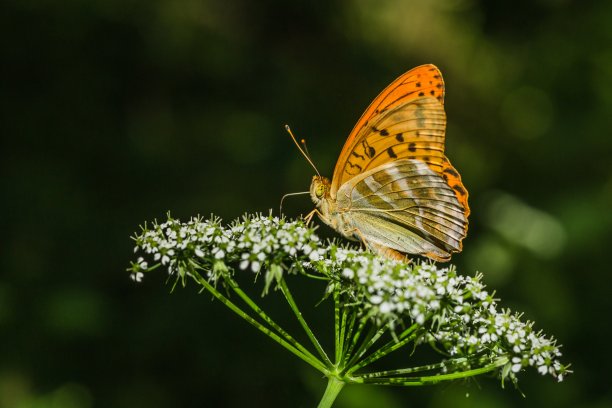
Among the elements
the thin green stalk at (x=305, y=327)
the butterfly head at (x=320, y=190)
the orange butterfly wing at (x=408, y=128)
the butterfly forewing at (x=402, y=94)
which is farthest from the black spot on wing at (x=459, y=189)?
the thin green stalk at (x=305, y=327)

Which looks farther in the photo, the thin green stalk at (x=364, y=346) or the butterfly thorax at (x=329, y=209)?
the butterfly thorax at (x=329, y=209)

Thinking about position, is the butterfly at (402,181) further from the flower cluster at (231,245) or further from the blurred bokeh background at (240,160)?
the blurred bokeh background at (240,160)

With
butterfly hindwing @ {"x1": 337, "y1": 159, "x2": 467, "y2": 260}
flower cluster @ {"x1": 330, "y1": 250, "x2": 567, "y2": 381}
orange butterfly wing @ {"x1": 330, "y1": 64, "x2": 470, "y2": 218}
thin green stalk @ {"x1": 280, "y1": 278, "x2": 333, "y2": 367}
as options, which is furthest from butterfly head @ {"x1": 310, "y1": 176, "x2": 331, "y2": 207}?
thin green stalk @ {"x1": 280, "y1": 278, "x2": 333, "y2": 367}

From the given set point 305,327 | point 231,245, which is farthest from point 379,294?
point 231,245

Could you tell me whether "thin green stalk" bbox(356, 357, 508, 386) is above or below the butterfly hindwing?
below

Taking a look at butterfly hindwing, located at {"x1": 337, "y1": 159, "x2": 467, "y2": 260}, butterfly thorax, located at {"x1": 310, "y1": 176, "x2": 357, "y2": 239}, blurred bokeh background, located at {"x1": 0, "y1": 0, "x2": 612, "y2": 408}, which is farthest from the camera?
blurred bokeh background, located at {"x1": 0, "y1": 0, "x2": 612, "y2": 408}

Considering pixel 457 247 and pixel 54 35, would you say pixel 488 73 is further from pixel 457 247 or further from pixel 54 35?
pixel 54 35

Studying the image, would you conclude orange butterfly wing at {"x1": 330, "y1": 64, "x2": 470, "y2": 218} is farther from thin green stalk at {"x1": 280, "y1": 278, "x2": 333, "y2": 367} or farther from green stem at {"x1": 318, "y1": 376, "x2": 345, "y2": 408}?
green stem at {"x1": 318, "y1": 376, "x2": 345, "y2": 408}
